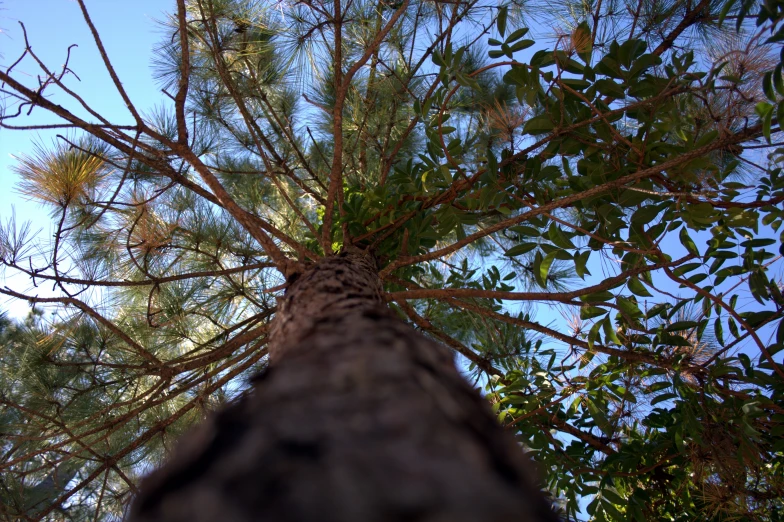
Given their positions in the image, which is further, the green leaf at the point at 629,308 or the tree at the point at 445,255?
the green leaf at the point at 629,308

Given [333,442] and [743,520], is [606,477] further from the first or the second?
[333,442]

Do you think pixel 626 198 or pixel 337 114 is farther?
pixel 337 114

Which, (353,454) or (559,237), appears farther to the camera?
(559,237)

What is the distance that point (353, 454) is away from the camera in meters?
0.27

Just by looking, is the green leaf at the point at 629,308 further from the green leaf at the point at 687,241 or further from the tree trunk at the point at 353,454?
the tree trunk at the point at 353,454

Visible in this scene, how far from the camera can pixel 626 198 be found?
3.89ft

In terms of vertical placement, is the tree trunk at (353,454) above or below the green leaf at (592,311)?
below

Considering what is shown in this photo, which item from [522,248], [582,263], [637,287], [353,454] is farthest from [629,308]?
[353,454]

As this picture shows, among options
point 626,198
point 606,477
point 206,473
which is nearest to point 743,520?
point 606,477

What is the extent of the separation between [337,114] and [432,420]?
1.26 metres

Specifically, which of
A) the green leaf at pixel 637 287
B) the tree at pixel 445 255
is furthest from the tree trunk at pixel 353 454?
the green leaf at pixel 637 287

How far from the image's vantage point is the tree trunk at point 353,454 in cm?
24

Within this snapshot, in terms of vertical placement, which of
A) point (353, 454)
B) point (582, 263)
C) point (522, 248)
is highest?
point (522, 248)

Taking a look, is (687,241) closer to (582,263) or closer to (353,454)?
(582,263)
